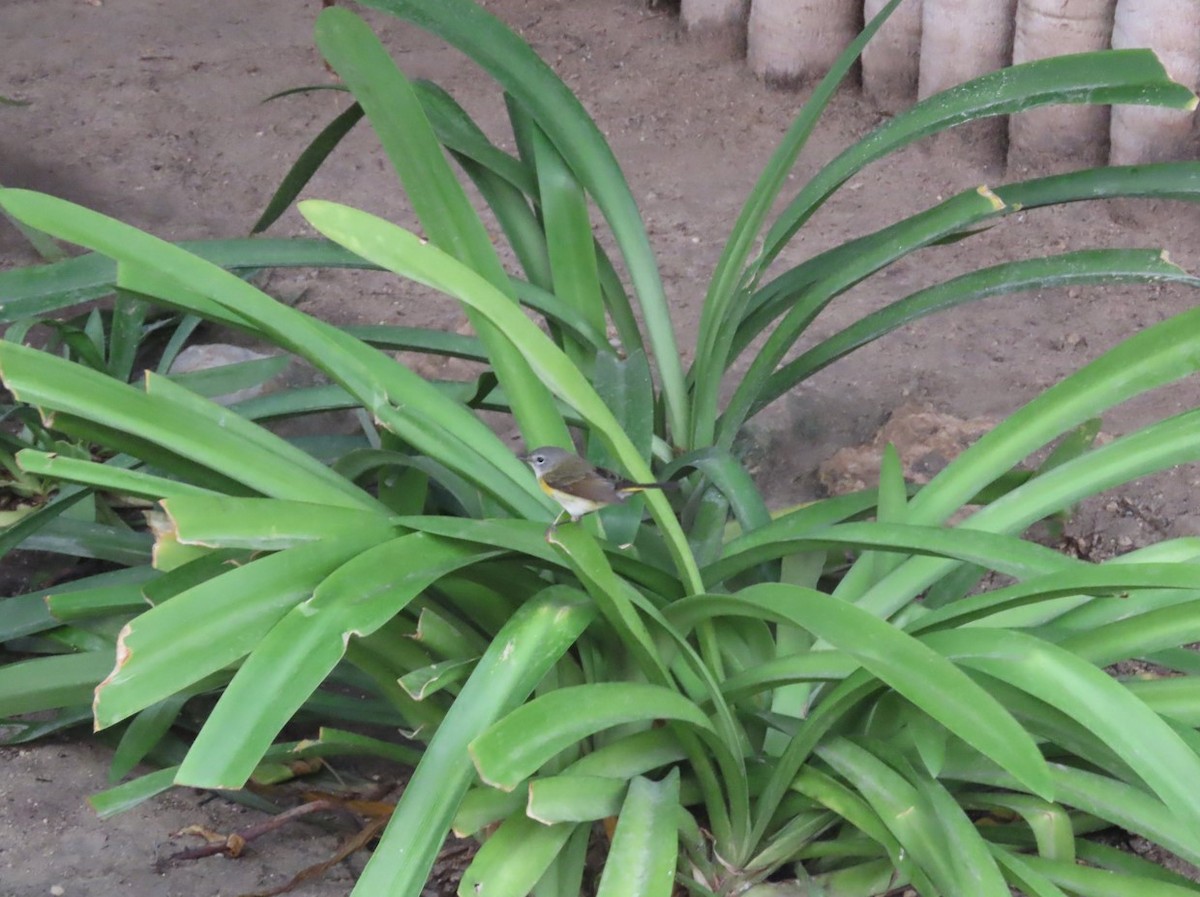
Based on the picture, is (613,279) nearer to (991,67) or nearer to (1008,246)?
(1008,246)

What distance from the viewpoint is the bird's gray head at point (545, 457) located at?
1377 millimetres

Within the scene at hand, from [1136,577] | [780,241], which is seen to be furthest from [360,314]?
[1136,577]

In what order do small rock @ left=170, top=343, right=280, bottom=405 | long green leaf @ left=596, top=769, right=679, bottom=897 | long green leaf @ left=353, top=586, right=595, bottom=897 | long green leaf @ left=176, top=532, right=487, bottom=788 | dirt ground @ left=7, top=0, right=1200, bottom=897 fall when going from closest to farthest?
long green leaf @ left=176, top=532, right=487, bottom=788 < long green leaf @ left=353, top=586, right=595, bottom=897 < long green leaf @ left=596, top=769, right=679, bottom=897 < dirt ground @ left=7, top=0, right=1200, bottom=897 < small rock @ left=170, top=343, right=280, bottom=405

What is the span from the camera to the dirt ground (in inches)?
67.1

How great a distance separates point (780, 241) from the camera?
1.75 meters

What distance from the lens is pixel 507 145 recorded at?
353 centimetres

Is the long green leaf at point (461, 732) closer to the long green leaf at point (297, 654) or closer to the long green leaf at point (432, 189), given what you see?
the long green leaf at point (297, 654)

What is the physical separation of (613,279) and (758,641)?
706 millimetres

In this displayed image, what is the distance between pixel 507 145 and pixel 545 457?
2.30 m

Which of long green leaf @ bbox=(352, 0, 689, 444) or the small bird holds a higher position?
long green leaf @ bbox=(352, 0, 689, 444)

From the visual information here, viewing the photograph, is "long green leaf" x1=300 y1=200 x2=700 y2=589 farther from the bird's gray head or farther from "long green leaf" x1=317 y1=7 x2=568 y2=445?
"long green leaf" x1=317 y1=7 x2=568 y2=445

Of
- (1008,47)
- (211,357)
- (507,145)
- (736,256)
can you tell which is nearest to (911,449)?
(736,256)

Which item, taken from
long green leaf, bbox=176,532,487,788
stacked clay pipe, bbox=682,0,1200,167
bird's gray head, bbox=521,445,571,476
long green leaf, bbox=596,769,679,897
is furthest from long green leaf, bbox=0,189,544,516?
stacked clay pipe, bbox=682,0,1200,167

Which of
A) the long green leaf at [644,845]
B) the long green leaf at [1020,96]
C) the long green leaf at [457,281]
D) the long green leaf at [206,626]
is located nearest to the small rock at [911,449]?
the long green leaf at [1020,96]
